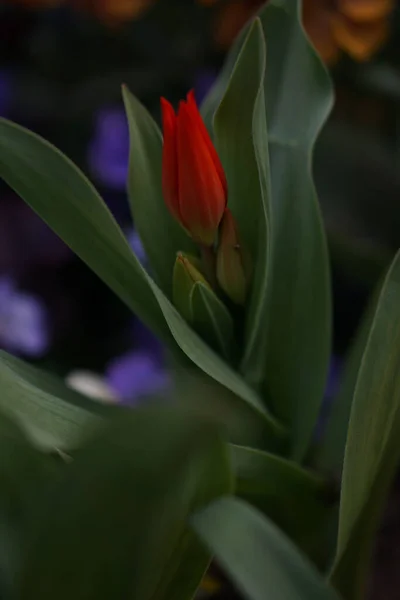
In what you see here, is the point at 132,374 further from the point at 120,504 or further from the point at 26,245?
the point at 120,504

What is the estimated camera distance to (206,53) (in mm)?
662

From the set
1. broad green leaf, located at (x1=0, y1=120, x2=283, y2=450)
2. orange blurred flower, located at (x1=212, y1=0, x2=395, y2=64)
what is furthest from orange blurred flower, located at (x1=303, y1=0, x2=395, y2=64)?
broad green leaf, located at (x1=0, y1=120, x2=283, y2=450)

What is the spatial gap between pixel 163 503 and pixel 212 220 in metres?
0.13

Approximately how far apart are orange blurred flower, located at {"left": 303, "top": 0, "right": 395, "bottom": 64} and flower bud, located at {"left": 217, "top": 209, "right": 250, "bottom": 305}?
0.29 m

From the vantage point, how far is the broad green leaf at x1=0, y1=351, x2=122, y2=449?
0.23 meters

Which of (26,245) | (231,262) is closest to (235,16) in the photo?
(26,245)

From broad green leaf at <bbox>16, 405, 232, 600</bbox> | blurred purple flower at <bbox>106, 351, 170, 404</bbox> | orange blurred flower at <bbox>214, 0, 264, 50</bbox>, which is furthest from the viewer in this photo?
orange blurred flower at <bbox>214, 0, 264, 50</bbox>

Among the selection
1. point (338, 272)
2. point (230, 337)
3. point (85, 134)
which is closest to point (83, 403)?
point (230, 337)

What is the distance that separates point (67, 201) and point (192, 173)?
46 mm

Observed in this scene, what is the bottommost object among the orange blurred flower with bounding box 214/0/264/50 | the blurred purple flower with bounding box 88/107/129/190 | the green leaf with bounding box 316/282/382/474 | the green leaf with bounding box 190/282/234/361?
the green leaf with bounding box 316/282/382/474

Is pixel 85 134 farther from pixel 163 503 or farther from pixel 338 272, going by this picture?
pixel 163 503

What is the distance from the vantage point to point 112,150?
530mm

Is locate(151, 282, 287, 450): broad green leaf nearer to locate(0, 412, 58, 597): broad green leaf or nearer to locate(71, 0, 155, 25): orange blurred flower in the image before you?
locate(0, 412, 58, 597): broad green leaf

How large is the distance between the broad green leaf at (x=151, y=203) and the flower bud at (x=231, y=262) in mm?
24
